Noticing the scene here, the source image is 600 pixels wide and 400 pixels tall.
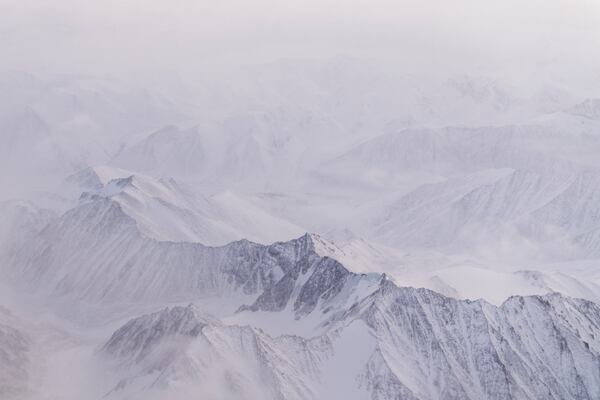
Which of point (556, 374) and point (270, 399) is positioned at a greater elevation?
point (270, 399)

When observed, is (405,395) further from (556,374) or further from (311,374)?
(556,374)

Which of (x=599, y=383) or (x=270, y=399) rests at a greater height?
(x=270, y=399)

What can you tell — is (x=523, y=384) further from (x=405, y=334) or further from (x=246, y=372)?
(x=246, y=372)

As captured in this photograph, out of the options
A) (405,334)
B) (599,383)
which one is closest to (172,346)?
(405,334)

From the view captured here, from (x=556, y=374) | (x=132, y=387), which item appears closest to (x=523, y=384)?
(x=556, y=374)

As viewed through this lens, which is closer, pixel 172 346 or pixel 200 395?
pixel 200 395

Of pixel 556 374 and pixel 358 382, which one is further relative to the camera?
pixel 556 374

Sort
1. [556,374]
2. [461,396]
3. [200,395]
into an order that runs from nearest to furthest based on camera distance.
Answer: [200,395] < [461,396] < [556,374]

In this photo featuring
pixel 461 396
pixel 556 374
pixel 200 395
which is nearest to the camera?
pixel 200 395

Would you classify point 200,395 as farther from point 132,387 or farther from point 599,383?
point 599,383
